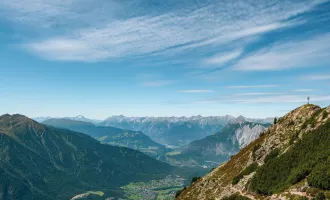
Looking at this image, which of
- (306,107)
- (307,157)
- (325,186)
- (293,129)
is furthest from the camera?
(306,107)

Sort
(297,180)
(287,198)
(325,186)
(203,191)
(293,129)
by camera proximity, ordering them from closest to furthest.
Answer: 1. (325,186)
2. (287,198)
3. (297,180)
4. (293,129)
5. (203,191)

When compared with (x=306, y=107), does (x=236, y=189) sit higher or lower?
lower

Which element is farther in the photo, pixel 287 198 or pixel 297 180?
pixel 297 180

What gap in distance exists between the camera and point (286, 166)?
11906 cm

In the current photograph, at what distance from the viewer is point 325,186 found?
275 ft

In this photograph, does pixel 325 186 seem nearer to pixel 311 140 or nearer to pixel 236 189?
pixel 311 140

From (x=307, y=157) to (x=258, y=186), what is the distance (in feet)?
75.2

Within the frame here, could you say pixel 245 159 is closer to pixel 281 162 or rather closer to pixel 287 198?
pixel 281 162

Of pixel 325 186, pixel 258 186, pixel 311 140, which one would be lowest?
pixel 258 186

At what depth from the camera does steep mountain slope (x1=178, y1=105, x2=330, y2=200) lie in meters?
93.0

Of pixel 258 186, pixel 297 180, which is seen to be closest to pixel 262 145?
pixel 258 186

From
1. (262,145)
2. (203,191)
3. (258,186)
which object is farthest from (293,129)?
(203,191)

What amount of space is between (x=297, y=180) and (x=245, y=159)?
6307 centimetres

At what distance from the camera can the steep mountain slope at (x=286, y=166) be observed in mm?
93000
